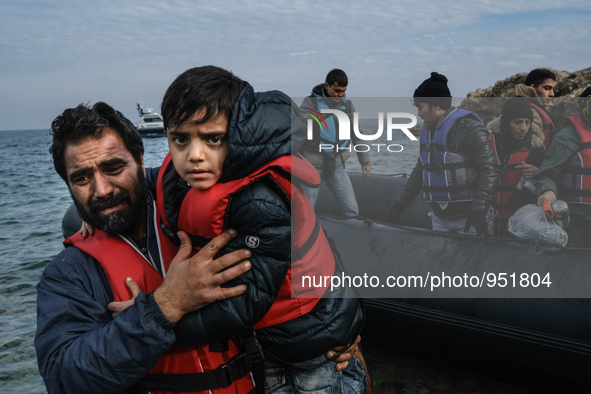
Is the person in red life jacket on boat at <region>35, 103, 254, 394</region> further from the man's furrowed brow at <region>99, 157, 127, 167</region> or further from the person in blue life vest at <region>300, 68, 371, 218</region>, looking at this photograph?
the person in blue life vest at <region>300, 68, 371, 218</region>

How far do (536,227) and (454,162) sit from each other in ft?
3.07

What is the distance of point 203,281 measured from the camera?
4.46ft

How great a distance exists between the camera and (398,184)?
5.83m

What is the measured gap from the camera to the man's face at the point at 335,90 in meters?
5.13

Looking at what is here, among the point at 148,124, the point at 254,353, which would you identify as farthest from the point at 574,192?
the point at 148,124

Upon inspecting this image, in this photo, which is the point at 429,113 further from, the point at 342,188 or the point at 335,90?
the point at 342,188

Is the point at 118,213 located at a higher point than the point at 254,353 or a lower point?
higher

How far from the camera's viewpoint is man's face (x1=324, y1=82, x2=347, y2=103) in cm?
513

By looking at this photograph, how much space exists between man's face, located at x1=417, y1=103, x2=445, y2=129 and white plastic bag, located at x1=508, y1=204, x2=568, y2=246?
1170 millimetres

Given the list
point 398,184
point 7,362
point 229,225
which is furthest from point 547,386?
point 7,362

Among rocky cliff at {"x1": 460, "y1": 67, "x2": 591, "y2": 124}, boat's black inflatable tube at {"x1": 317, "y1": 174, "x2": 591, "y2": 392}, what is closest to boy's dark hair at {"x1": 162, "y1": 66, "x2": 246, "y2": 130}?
boat's black inflatable tube at {"x1": 317, "y1": 174, "x2": 591, "y2": 392}

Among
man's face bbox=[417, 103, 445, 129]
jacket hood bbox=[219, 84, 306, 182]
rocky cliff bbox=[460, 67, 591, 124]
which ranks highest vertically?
rocky cliff bbox=[460, 67, 591, 124]

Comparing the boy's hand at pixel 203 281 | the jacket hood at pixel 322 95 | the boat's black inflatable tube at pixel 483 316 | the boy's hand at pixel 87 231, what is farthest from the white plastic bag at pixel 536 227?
the boy's hand at pixel 87 231

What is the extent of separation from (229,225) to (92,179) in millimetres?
715
